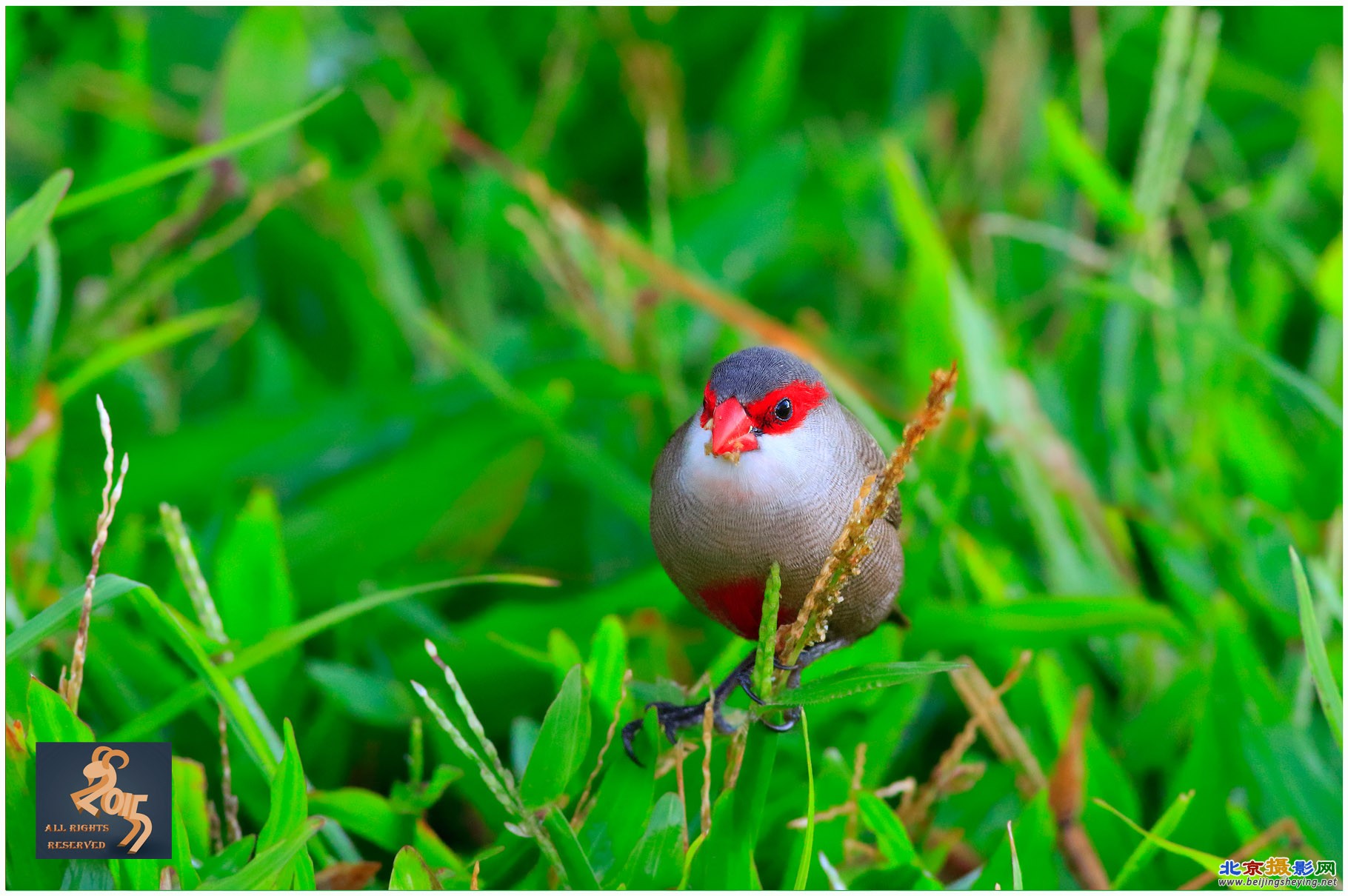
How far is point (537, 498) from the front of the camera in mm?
2475

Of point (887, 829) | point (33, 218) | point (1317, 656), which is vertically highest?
point (33, 218)

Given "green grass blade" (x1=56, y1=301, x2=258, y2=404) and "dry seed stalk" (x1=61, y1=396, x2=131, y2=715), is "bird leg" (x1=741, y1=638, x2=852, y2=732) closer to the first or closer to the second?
"dry seed stalk" (x1=61, y1=396, x2=131, y2=715)

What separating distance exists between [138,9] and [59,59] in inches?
9.7

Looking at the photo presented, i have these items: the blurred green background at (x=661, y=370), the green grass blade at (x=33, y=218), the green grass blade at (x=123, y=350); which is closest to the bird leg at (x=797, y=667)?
the blurred green background at (x=661, y=370)

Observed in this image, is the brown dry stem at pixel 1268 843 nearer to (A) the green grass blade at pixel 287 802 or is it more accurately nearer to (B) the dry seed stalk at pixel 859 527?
(B) the dry seed stalk at pixel 859 527

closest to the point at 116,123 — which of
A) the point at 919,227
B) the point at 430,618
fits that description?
the point at 430,618

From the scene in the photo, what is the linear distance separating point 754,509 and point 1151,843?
0.85 meters

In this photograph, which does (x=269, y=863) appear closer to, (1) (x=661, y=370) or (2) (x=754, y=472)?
(2) (x=754, y=472)

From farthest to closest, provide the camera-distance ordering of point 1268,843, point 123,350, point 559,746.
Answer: point 123,350 → point 1268,843 → point 559,746

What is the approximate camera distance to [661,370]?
2.29m

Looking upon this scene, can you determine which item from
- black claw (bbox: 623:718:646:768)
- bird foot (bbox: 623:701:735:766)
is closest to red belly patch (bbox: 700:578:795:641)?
bird foot (bbox: 623:701:735:766)

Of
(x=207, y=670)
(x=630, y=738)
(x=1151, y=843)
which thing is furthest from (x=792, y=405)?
(x=1151, y=843)

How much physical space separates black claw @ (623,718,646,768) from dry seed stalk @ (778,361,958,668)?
35cm

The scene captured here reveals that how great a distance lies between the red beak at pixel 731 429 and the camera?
1070 millimetres
